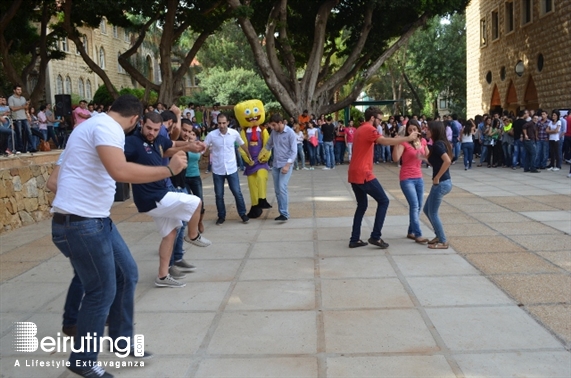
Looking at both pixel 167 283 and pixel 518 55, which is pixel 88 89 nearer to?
pixel 518 55

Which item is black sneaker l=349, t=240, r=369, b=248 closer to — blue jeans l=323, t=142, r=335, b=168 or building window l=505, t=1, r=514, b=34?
blue jeans l=323, t=142, r=335, b=168

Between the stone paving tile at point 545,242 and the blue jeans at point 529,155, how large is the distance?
9.42 meters

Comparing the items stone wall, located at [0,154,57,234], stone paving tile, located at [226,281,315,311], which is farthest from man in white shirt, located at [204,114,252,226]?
stone paving tile, located at [226,281,315,311]

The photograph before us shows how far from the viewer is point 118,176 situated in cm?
348

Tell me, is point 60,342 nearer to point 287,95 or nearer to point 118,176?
point 118,176

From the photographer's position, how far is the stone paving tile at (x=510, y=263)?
Answer: 6328mm

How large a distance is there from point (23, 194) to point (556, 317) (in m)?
8.81

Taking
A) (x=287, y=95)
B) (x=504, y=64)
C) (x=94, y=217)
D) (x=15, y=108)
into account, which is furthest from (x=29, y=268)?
(x=504, y=64)

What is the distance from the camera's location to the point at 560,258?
22.2 feet

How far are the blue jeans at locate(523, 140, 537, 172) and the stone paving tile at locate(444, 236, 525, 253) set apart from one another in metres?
9.68

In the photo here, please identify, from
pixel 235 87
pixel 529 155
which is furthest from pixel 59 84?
pixel 529 155

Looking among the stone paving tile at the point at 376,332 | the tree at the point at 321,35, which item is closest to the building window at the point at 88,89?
the tree at the point at 321,35

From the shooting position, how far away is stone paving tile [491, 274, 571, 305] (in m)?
5.35

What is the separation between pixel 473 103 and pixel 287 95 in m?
15.8
